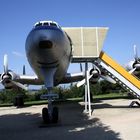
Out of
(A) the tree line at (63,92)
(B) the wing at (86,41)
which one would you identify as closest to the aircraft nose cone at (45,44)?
(B) the wing at (86,41)

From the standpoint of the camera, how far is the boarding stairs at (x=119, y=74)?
20.1 m

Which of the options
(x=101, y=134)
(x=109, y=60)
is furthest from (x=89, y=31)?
(x=101, y=134)

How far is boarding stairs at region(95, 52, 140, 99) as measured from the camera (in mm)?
20094

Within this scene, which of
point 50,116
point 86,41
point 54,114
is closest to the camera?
point 54,114

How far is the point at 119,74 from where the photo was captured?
67.0 ft

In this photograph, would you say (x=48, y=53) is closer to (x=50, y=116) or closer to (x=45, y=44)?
(x=45, y=44)

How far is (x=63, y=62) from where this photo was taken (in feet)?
54.3

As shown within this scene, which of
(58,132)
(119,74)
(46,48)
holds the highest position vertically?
(46,48)

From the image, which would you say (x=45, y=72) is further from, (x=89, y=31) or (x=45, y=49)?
(x=89, y=31)

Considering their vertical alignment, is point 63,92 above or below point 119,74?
below

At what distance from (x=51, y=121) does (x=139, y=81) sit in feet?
24.9

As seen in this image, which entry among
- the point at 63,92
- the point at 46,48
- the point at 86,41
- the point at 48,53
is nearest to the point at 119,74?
the point at 86,41

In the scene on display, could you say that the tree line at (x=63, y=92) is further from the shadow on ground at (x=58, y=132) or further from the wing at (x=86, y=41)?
the shadow on ground at (x=58, y=132)

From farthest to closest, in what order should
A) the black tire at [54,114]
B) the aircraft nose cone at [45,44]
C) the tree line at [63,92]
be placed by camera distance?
the tree line at [63,92], the black tire at [54,114], the aircraft nose cone at [45,44]
